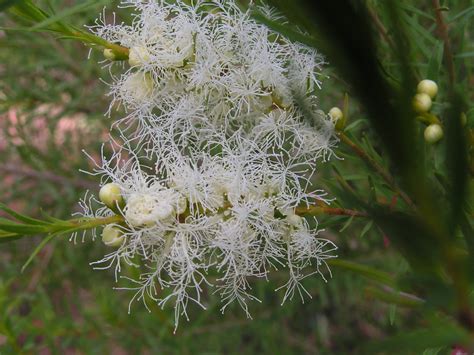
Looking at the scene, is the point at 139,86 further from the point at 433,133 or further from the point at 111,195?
the point at 433,133

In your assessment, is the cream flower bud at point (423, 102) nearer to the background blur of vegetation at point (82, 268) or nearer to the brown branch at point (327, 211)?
the brown branch at point (327, 211)

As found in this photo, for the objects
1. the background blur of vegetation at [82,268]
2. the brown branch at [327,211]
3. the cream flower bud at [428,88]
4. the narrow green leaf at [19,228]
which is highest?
the cream flower bud at [428,88]

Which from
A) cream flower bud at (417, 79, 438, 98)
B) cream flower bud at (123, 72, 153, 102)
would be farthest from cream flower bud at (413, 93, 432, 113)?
cream flower bud at (123, 72, 153, 102)

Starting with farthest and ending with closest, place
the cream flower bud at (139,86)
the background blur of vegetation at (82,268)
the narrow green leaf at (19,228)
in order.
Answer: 1. the background blur of vegetation at (82,268)
2. the cream flower bud at (139,86)
3. the narrow green leaf at (19,228)

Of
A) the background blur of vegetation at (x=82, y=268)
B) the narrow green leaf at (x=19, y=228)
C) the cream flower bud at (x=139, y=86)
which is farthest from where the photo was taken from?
the background blur of vegetation at (x=82, y=268)

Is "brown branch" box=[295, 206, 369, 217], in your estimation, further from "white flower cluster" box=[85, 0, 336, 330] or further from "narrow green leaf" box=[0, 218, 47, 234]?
"narrow green leaf" box=[0, 218, 47, 234]

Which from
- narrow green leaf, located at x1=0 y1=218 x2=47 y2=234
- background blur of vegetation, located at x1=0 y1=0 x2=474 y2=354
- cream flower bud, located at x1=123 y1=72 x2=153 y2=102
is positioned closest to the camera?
narrow green leaf, located at x1=0 y1=218 x2=47 y2=234

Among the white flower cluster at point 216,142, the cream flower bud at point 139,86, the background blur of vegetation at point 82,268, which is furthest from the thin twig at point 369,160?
the background blur of vegetation at point 82,268

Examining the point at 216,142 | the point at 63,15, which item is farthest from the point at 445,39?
the point at 63,15
